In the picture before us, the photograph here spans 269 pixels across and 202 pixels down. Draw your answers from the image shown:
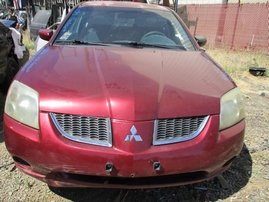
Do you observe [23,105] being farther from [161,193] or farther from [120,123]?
[161,193]

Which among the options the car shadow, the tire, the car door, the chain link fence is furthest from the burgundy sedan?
the chain link fence

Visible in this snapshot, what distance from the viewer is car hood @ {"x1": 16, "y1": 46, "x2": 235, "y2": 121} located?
169cm

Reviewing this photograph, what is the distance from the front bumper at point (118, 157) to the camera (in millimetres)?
1639

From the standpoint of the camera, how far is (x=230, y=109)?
6.36ft

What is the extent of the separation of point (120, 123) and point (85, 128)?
8.9 inches

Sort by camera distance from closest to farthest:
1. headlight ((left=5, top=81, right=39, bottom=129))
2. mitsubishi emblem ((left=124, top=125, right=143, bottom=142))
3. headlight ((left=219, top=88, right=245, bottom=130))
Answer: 1. mitsubishi emblem ((left=124, top=125, right=143, bottom=142))
2. headlight ((left=5, top=81, right=39, bottom=129))
3. headlight ((left=219, top=88, right=245, bottom=130))

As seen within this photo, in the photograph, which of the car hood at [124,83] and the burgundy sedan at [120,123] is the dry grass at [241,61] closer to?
the car hood at [124,83]

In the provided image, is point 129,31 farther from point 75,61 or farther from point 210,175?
point 210,175

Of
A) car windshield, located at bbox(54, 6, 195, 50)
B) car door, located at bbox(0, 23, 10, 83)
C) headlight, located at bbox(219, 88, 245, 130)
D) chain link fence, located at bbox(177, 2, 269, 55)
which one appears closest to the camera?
headlight, located at bbox(219, 88, 245, 130)

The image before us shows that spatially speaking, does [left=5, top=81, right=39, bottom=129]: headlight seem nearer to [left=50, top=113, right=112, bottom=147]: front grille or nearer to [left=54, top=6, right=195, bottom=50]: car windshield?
[left=50, top=113, right=112, bottom=147]: front grille

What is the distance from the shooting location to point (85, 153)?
5.35ft

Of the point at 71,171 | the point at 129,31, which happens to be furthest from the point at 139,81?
the point at 129,31

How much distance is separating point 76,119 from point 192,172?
88 cm

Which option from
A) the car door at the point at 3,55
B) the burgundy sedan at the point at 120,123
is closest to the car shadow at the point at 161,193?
the burgundy sedan at the point at 120,123
